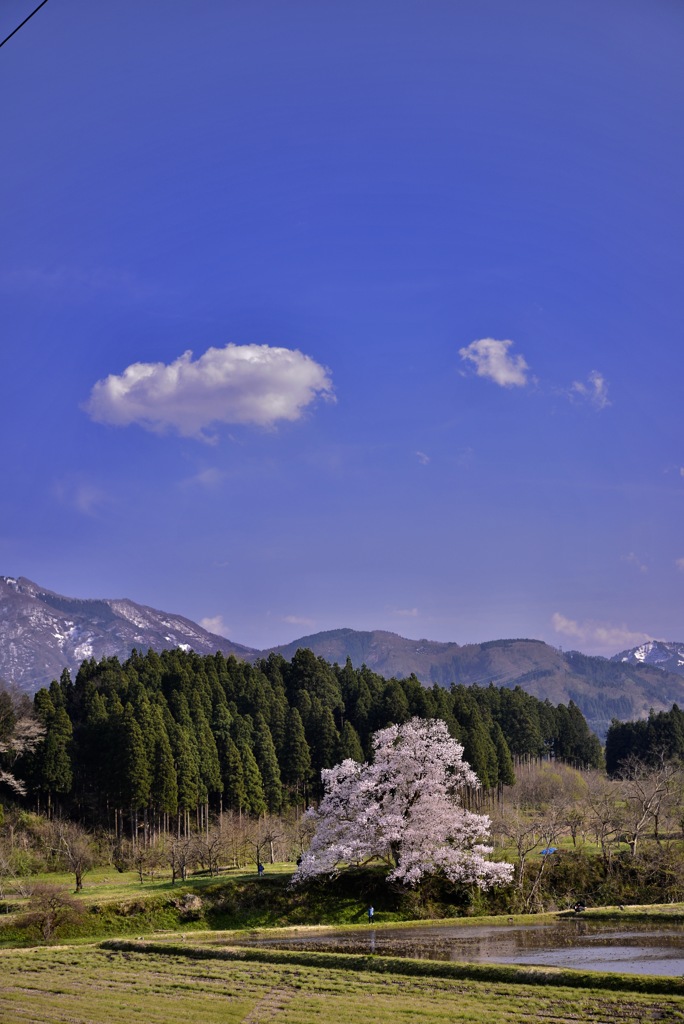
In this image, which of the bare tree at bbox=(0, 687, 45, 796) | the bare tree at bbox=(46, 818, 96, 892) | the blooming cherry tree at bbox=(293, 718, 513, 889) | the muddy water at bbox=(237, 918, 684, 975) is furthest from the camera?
the bare tree at bbox=(0, 687, 45, 796)

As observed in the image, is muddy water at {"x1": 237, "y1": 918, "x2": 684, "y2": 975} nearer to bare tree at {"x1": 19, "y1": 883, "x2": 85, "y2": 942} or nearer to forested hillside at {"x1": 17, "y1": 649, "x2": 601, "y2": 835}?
bare tree at {"x1": 19, "y1": 883, "x2": 85, "y2": 942}

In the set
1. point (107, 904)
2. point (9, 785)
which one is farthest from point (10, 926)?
point (9, 785)

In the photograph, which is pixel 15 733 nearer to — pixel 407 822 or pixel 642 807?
pixel 407 822

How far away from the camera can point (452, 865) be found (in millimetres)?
40250

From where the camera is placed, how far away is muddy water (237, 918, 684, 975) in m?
24.2

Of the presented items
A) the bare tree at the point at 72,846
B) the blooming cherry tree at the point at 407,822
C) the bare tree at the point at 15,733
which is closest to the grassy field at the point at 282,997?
the blooming cherry tree at the point at 407,822

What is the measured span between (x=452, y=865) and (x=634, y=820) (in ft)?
43.5

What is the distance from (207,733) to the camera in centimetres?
6209

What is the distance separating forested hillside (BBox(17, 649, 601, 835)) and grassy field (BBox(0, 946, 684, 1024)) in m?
29.6

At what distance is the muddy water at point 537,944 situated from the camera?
24.2 metres

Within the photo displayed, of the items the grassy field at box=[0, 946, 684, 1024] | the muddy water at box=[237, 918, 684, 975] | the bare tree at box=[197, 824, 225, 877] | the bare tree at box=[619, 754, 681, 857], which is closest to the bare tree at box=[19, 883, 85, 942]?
the grassy field at box=[0, 946, 684, 1024]

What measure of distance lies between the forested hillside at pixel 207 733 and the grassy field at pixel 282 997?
97.1 feet

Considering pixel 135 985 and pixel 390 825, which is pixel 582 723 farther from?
pixel 135 985

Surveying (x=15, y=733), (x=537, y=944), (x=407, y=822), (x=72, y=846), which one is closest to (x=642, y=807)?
(x=407, y=822)
